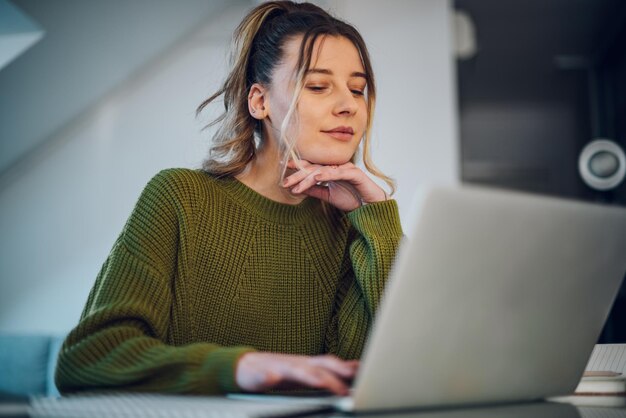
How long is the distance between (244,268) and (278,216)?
0.14 metres

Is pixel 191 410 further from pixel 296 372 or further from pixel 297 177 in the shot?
pixel 297 177

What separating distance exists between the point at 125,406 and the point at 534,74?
10.4 feet

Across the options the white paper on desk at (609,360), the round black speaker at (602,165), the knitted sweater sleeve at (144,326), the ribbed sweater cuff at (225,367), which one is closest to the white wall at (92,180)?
the round black speaker at (602,165)

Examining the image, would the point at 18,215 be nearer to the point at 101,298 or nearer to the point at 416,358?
the point at 101,298

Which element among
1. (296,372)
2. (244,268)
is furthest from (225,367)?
(244,268)

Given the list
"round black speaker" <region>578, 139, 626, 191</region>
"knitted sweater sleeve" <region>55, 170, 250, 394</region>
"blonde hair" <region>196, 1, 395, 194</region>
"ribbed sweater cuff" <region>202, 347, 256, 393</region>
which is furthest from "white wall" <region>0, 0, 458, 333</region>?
"ribbed sweater cuff" <region>202, 347, 256, 393</region>

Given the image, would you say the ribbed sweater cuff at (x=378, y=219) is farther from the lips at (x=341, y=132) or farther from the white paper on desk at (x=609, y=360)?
the white paper on desk at (x=609, y=360)

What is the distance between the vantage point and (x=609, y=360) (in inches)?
46.3

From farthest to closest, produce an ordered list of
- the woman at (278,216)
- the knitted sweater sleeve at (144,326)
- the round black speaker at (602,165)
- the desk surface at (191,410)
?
the round black speaker at (602,165) → the woman at (278,216) → the knitted sweater sleeve at (144,326) → the desk surface at (191,410)

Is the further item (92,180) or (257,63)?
(92,180)

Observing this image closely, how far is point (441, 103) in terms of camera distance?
9.73 feet

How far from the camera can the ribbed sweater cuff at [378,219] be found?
1.39 meters

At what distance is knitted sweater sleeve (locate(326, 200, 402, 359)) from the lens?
1350 mm

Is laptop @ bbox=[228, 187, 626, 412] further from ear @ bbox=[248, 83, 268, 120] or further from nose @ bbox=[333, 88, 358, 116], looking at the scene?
ear @ bbox=[248, 83, 268, 120]
